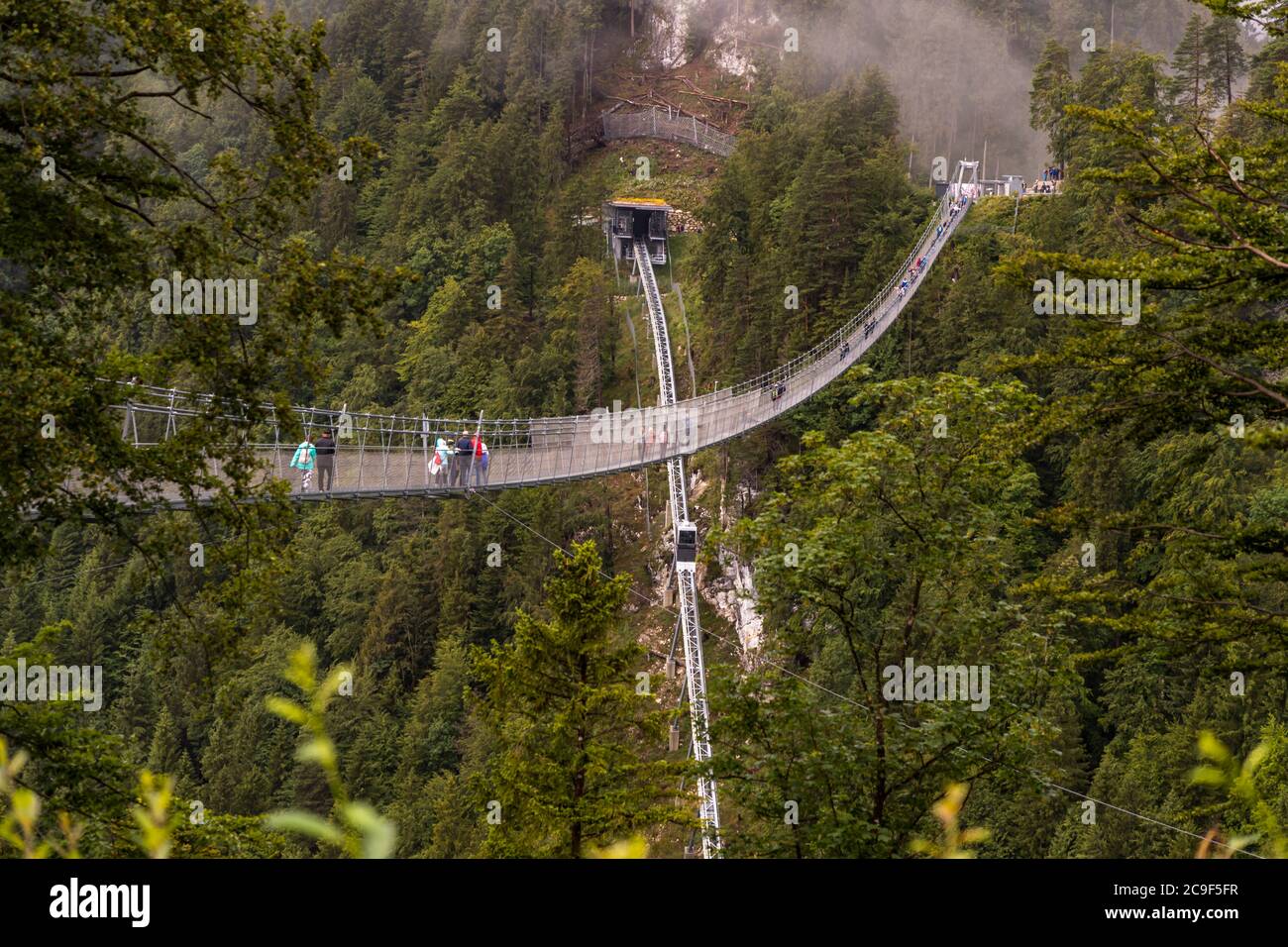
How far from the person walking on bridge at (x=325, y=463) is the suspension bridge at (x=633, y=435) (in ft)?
0.34

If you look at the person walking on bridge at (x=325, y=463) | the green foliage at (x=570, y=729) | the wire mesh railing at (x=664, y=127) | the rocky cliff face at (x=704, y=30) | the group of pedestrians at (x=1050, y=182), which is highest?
the rocky cliff face at (x=704, y=30)

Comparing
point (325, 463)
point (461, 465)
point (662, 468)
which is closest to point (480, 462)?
point (461, 465)

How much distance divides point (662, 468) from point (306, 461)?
25444 millimetres

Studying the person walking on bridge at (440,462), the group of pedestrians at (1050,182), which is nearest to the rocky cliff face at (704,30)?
the group of pedestrians at (1050,182)

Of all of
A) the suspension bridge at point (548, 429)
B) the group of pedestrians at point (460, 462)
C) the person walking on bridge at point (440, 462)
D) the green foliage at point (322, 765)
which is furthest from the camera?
the group of pedestrians at point (460, 462)

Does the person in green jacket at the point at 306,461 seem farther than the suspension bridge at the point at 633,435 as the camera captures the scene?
Yes

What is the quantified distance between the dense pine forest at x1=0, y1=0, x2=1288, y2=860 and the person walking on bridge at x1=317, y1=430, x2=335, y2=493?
6.67ft

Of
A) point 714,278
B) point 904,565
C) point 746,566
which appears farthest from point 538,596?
point 904,565

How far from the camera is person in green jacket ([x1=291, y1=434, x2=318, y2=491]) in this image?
13695mm

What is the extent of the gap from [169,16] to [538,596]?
3040 centimetres

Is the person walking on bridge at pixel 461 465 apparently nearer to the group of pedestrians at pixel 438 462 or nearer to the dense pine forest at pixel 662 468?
the group of pedestrians at pixel 438 462

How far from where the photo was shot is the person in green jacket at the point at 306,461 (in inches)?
539
